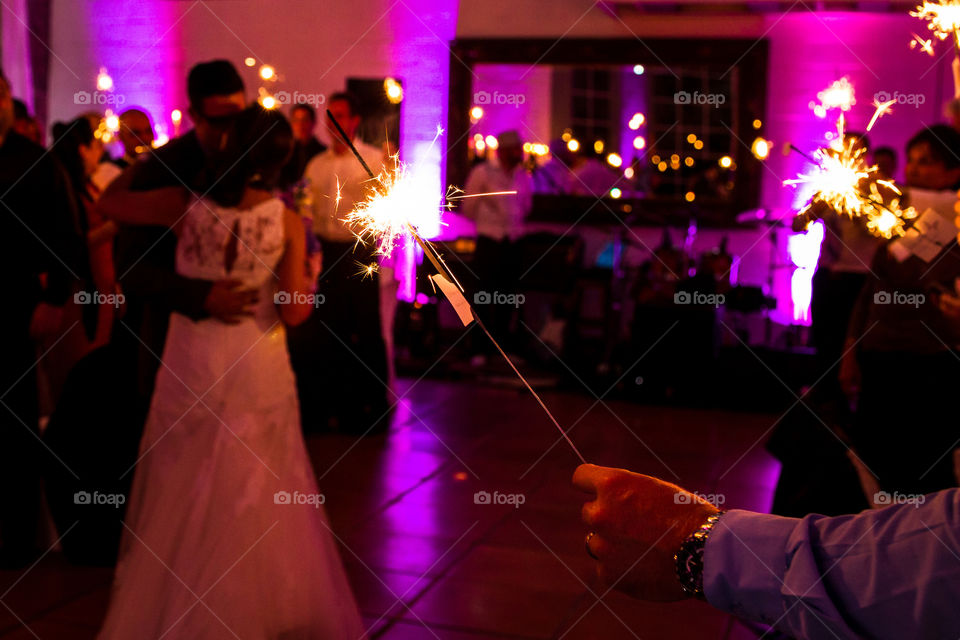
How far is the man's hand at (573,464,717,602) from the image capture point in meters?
1.13

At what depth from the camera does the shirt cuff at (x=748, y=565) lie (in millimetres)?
1039

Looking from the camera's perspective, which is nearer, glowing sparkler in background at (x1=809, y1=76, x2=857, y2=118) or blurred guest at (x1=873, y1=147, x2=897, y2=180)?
blurred guest at (x1=873, y1=147, x2=897, y2=180)

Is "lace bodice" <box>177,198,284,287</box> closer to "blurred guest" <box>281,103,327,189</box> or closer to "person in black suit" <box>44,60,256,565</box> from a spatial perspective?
"person in black suit" <box>44,60,256,565</box>

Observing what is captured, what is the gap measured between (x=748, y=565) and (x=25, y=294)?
293 centimetres

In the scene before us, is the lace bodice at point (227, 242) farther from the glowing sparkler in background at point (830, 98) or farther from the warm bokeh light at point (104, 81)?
the glowing sparkler in background at point (830, 98)

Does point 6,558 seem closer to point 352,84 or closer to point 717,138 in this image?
point 352,84

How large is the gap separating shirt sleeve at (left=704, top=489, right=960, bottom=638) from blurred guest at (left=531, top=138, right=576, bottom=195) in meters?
7.37

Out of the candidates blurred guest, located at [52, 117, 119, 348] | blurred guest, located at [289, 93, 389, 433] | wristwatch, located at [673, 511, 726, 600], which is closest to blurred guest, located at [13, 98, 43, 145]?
blurred guest, located at [52, 117, 119, 348]

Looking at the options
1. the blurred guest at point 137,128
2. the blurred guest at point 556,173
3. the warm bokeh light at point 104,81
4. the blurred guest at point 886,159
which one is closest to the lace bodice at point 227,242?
the warm bokeh light at point 104,81

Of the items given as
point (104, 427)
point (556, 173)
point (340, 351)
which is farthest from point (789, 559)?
point (556, 173)

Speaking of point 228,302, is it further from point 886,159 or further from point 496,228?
point 886,159

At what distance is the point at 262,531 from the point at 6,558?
1.44m

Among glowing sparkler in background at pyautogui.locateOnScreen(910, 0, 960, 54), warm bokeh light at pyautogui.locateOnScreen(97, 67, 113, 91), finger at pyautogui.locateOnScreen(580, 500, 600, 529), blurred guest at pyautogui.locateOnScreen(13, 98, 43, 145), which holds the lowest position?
finger at pyautogui.locateOnScreen(580, 500, 600, 529)

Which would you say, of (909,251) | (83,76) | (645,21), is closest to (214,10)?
(83,76)
